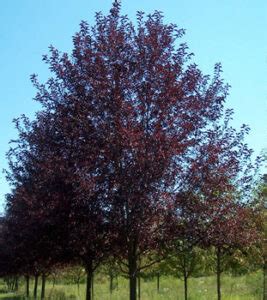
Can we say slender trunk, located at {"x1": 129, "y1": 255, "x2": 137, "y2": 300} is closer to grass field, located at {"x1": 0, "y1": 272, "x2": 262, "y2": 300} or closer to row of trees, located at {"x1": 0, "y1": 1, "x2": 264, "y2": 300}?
row of trees, located at {"x1": 0, "y1": 1, "x2": 264, "y2": 300}

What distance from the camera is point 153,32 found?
9.73 metres

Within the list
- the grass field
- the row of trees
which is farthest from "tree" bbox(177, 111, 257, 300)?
the grass field

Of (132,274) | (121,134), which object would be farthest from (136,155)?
(132,274)

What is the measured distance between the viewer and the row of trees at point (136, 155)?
→ 28.1 ft

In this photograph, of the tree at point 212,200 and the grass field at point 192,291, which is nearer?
the tree at point 212,200

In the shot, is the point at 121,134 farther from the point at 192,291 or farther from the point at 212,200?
the point at 192,291

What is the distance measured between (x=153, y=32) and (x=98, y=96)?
179 centimetres

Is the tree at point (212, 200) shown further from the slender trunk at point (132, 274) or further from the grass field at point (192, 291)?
the grass field at point (192, 291)

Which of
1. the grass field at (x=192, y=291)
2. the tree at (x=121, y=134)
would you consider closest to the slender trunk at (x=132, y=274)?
the tree at (x=121, y=134)

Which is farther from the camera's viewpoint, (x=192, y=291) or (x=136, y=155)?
(x=192, y=291)

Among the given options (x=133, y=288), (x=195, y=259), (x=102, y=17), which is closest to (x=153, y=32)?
(x=102, y=17)

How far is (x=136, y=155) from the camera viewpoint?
8.44 metres

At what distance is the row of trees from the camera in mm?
8560

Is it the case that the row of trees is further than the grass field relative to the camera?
No
